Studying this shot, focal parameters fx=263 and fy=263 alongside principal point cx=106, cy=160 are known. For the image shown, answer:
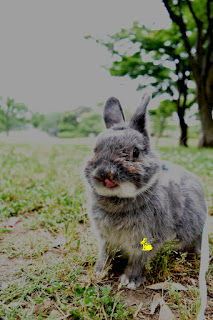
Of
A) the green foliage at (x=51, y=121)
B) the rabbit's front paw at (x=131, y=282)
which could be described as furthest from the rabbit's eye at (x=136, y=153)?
the green foliage at (x=51, y=121)

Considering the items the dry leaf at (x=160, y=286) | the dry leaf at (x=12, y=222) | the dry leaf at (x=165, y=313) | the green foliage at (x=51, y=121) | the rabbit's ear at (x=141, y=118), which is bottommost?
the dry leaf at (x=165, y=313)

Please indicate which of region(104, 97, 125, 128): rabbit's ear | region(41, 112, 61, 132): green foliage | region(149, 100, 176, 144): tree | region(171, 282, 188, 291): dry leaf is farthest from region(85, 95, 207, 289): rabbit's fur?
region(41, 112, 61, 132): green foliage

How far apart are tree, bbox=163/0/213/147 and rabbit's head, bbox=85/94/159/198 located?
408 inches

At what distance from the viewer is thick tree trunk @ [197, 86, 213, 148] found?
12.9m

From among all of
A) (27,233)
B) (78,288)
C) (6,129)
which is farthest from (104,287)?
(6,129)

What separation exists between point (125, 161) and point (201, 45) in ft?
40.4

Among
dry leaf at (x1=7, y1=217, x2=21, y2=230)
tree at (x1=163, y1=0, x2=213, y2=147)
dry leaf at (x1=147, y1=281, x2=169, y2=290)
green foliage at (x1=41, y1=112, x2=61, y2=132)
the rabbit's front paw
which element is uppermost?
tree at (x1=163, y1=0, x2=213, y2=147)

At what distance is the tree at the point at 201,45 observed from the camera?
11328mm

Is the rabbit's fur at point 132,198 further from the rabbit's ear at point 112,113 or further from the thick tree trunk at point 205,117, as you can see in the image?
the thick tree trunk at point 205,117

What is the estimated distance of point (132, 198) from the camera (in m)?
1.92

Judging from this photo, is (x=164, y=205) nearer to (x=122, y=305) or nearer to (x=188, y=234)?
(x=188, y=234)

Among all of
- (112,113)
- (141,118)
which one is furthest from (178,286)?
(112,113)

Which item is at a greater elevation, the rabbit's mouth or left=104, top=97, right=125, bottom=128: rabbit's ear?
left=104, top=97, right=125, bottom=128: rabbit's ear

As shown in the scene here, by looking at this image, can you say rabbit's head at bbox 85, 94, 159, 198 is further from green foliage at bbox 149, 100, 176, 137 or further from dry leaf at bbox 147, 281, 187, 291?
green foliage at bbox 149, 100, 176, 137
